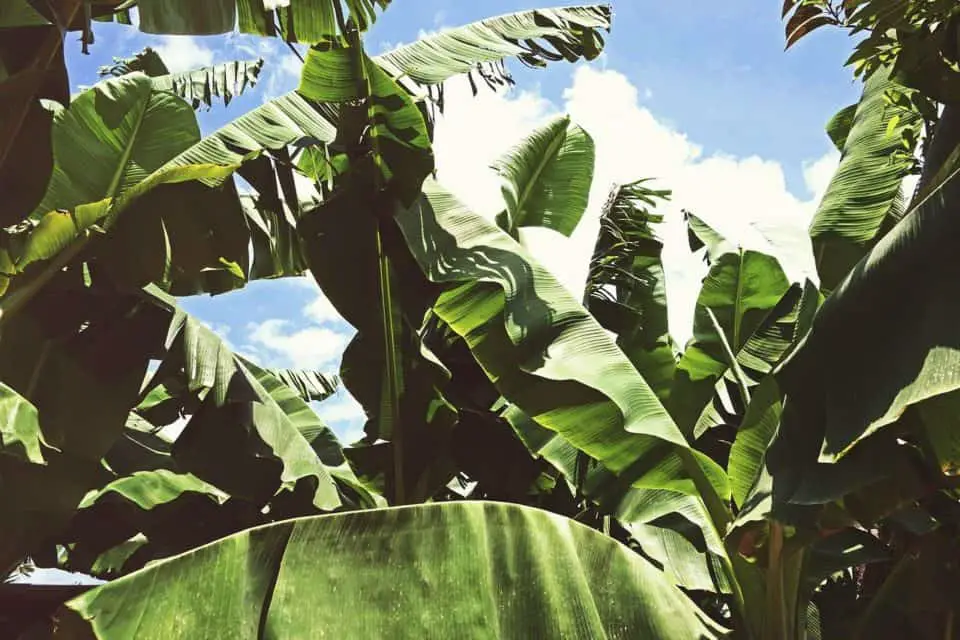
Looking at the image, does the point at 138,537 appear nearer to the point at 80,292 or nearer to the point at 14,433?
the point at 80,292

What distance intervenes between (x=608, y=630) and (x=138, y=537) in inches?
145

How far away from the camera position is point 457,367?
3908mm

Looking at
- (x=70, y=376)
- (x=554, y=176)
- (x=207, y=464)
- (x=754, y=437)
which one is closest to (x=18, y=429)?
(x=70, y=376)

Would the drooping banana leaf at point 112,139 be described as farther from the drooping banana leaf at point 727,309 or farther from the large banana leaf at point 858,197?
the large banana leaf at point 858,197

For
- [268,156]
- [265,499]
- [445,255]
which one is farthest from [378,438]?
[268,156]

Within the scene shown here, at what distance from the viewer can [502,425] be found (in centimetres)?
372

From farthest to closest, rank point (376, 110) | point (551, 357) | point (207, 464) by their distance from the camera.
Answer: point (207, 464), point (376, 110), point (551, 357)

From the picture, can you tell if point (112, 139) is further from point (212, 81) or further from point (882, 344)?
point (882, 344)

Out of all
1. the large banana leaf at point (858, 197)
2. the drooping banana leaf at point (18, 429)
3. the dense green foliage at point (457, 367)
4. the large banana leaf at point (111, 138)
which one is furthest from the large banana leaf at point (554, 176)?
the drooping banana leaf at point (18, 429)

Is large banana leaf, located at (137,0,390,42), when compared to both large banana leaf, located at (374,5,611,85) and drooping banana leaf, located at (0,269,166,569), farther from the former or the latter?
drooping banana leaf, located at (0,269,166,569)

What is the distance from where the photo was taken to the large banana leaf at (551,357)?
2494mm

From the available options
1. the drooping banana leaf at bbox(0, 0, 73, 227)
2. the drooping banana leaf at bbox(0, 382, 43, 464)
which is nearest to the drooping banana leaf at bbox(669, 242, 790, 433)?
the drooping banana leaf at bbox(0, 382, 43, 464)

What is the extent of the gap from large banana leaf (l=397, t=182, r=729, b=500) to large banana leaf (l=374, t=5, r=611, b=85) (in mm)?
636

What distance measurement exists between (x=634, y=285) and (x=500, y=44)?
1.13 meters
